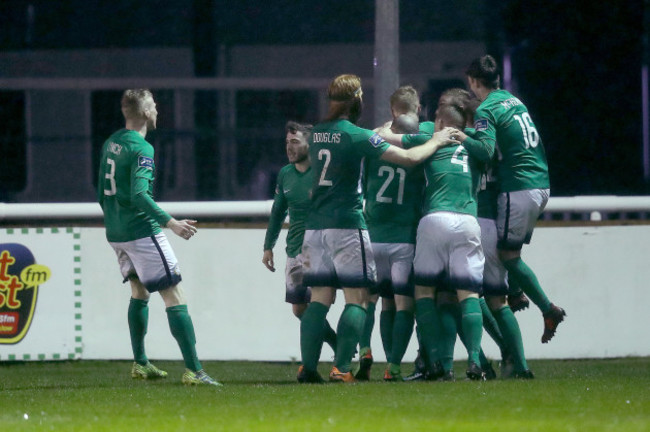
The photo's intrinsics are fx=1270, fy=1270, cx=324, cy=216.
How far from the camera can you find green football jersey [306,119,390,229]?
282 inches

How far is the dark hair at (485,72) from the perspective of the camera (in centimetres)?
777

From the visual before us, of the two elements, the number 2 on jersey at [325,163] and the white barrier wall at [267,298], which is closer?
the number 2 on jersey at [325,163]

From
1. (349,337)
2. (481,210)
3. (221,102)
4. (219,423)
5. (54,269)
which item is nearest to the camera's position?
(219,423)

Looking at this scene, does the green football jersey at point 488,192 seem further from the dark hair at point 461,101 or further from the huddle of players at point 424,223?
the dark hair at point 461,101

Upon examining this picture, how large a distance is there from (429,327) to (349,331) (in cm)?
51

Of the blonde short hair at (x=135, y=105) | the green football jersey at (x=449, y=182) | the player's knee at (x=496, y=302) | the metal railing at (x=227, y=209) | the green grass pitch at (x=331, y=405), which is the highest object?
the blonde short hair at (x=135, y=105)

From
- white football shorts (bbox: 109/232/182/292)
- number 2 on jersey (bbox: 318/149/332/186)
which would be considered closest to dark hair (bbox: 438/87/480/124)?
number 2 on jersey (bbox: 318/149/332/186)

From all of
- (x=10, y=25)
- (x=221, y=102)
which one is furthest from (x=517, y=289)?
(x=10, y=25)

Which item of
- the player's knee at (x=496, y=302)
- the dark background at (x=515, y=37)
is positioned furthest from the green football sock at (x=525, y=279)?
the dark background at (x=515, y=37)

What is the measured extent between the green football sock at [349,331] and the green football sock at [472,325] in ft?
1.93

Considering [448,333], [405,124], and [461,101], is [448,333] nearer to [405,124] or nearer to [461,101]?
[405,124]

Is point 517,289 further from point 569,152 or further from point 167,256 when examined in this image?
point 569,152

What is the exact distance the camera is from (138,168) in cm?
738

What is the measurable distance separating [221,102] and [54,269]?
4.60m
